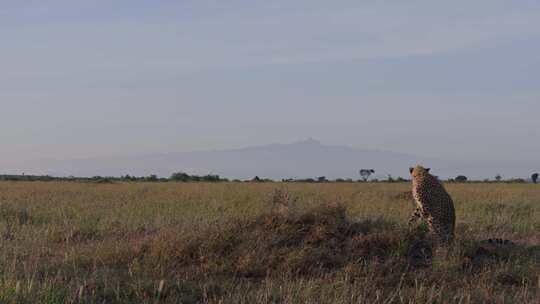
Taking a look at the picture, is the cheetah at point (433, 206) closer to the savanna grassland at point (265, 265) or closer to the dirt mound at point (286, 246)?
the savanna grassland at point (265, 265)

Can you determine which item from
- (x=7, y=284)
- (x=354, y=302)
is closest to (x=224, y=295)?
(x=354, y=302)

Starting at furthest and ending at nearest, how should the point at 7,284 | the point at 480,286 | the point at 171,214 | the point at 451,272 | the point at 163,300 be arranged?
the point at 171,214
the point at 451,272
the point at 480,286
the point at 163,300
the point at 7,284

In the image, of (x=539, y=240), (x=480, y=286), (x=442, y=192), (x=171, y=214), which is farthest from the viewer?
(x=171, y=214)

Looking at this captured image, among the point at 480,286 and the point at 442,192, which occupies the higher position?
the point at 442,192

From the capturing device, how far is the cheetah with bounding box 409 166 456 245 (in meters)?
8.29

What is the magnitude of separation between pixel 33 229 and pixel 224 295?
16.5 feet

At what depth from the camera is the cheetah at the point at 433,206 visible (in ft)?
27.2

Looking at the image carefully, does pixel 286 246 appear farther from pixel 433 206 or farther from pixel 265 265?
pixel 433 206

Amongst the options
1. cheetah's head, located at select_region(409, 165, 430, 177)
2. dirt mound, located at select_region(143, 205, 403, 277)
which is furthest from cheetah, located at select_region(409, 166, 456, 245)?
dirt mound, located at select_region(143, 205, 403, 277)

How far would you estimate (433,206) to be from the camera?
8.47 metres

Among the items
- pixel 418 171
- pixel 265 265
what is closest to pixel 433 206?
pixel 418 171

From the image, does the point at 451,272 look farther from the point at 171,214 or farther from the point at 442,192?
the point at 171,214

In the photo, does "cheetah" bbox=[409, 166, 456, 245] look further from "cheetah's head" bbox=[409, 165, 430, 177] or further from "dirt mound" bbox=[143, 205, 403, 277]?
"dirt mound" bbox=[143, 205, 403, 277]

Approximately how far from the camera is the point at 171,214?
475 inches
